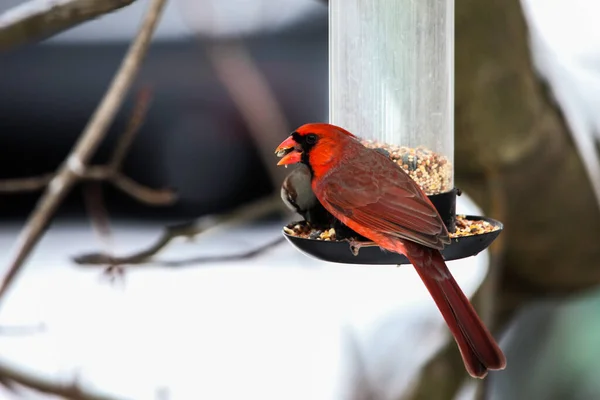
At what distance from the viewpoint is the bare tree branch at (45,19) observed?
1406 millimetres

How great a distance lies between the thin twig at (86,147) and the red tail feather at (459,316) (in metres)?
0.71

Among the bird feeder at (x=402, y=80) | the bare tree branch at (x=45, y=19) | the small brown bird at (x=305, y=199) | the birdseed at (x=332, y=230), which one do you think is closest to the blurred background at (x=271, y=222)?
the bird feeder at (x=402, y=80)

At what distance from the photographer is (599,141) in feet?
7.02

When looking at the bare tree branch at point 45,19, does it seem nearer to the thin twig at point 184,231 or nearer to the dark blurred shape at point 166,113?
the thin twig at point 184,231

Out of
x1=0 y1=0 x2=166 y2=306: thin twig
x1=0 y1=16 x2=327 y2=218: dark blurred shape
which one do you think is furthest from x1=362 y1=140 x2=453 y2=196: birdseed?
x1=0 y1=16 x2=327 y2=218: dark blurred shape

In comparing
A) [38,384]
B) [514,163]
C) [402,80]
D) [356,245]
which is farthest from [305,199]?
[38,384]

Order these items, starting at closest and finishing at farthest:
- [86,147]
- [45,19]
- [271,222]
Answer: [45,19] → [86,147] → [271,222]

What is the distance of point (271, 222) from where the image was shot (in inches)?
119

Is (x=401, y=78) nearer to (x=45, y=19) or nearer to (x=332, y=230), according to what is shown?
(x=332, y=230)

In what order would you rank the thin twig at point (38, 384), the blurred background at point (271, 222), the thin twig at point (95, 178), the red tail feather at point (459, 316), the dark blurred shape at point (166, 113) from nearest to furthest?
the red tail feather at point (459, 316), the thin twig at point (95, 178), the thin twig at point (38, 384), the blurred background at point (271, 222), the dark blurred shape at point (166, 113)

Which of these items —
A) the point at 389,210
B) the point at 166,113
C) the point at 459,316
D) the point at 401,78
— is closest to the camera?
the point at 459,316

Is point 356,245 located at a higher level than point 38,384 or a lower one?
higher

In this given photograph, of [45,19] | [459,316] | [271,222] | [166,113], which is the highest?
[45,19]

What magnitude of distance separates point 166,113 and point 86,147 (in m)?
2.00
